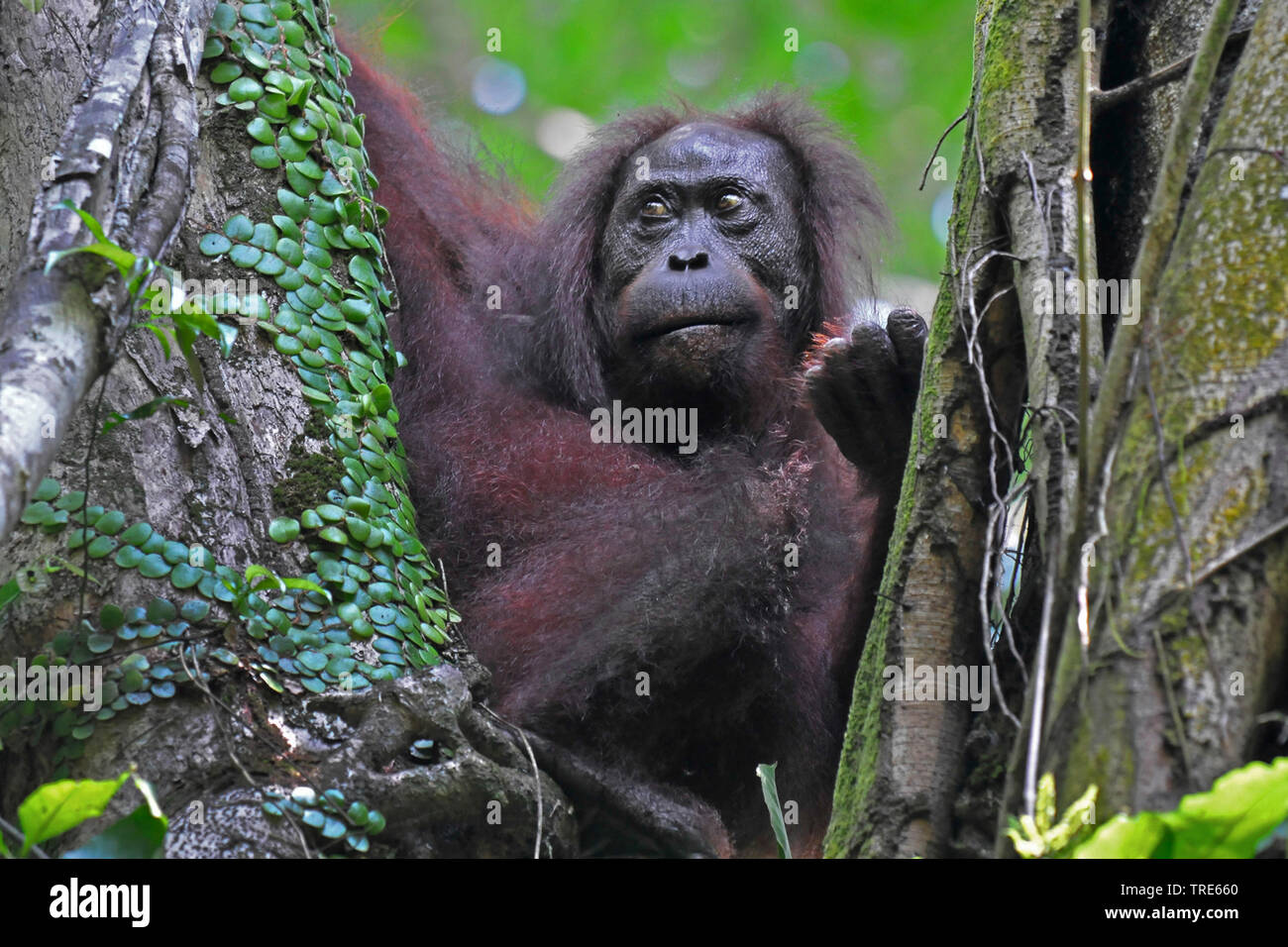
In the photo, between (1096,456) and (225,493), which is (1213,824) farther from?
(225,493)

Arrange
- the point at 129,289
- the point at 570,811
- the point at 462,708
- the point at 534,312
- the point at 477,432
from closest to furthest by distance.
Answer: the point at 129,289 → the point at 462,708 → the point at 570,811 → the point at 477,432 → the point at 534,312

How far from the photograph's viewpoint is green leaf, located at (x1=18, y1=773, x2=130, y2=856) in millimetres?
1312

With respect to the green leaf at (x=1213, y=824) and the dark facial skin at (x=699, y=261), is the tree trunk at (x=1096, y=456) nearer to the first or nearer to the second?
the green leaf at (x=1213, y=824)

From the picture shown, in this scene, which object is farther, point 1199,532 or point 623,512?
point 623,512

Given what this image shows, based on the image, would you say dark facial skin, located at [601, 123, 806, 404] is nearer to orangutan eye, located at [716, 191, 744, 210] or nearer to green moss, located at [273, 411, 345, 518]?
orangutan eye, located at [716, 191, 744, 210]

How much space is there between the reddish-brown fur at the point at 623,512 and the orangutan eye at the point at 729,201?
24 centimetres

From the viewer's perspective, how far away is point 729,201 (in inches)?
135

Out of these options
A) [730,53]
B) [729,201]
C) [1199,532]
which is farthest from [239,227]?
[730,53]

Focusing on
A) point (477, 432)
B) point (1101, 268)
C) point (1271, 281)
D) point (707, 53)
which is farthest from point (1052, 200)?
point (707, 53)

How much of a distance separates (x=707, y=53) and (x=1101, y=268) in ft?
17.6

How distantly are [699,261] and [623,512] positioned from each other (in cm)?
72

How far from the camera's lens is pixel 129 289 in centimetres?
152
